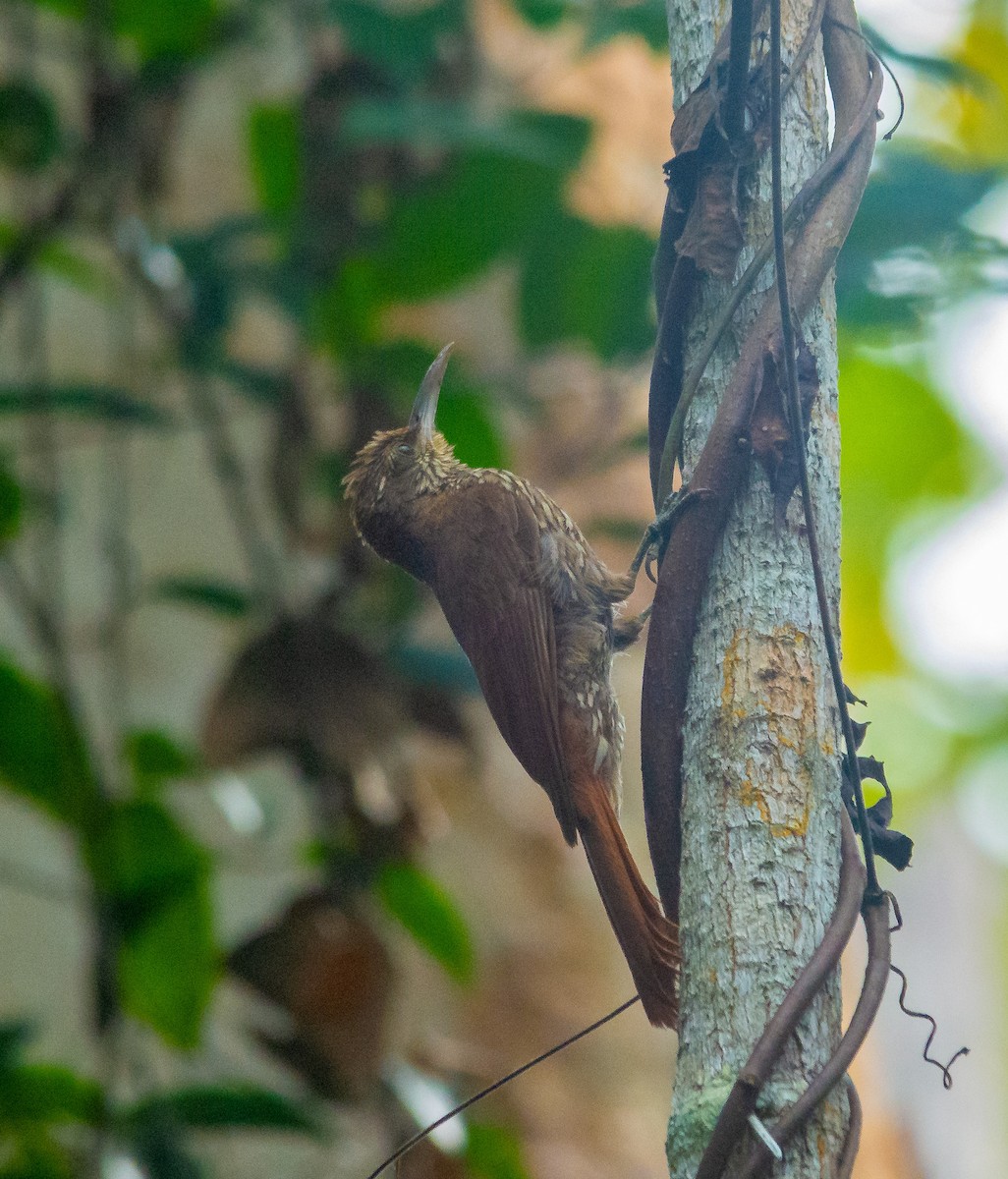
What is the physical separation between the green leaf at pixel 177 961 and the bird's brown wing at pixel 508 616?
35.0 inches

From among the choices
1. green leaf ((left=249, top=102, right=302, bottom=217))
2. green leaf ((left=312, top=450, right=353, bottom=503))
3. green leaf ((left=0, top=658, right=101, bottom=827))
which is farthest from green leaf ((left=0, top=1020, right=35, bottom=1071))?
green leaf ((left=249, top=102, right=302, bottom=217))

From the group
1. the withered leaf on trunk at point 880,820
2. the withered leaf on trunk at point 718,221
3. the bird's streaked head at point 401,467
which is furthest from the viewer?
the bird's streaked head at point 401,467

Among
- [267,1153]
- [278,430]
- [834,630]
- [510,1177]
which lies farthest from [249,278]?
[267,1153]

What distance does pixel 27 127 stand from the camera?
3318 mm

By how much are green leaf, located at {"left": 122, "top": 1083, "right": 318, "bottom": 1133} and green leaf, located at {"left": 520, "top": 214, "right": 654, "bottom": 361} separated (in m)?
1.65

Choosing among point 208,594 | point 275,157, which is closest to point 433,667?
point 208,594

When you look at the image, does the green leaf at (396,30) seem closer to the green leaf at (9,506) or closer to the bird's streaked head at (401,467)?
the bird's streaked head at (401,467)

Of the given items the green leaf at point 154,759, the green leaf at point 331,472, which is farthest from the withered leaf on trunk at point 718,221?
the green leaf at point 154,759

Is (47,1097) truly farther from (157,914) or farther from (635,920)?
(635,920)

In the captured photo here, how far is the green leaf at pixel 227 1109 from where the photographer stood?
2936mm

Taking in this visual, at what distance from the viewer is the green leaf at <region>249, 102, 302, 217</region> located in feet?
11.1

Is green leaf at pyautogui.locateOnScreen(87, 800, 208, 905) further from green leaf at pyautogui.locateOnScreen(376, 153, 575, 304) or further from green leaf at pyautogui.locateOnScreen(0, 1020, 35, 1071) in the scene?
green leaf at pyautogui.locateOnScreen(376, 153, 575, 304)

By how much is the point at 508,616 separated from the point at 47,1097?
147cm

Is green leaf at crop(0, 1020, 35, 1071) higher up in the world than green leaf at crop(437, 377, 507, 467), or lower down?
lower down
